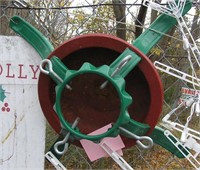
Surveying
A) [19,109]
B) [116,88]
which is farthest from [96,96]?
[19,109]

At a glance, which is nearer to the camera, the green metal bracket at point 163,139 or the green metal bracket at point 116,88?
the green metal bracket at point 116,88

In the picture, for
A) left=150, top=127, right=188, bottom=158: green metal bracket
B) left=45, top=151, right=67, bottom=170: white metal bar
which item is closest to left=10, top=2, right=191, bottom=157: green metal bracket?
left=150, top=127, right=188, bottom=158: green metal bracket

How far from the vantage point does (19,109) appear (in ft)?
A: 2.25

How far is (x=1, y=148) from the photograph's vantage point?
69cm

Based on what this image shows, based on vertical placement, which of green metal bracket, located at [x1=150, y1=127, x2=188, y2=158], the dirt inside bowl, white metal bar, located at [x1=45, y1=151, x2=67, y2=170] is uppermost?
the dirt inside bowl

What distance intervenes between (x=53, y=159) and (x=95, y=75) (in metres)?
0.19

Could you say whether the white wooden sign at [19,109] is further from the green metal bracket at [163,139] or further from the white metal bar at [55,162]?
the green metal bracket at [163,139]

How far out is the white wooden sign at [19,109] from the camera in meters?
0.67

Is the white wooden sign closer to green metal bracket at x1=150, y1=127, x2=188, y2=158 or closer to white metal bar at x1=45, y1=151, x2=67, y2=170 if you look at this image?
white metal bar at x1=45, y1=151, x2=67, y2=170

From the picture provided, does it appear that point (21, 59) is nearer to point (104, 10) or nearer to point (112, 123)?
point (112, 123)

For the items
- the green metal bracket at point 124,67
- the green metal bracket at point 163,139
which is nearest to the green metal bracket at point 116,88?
the green metal bracket at point 124,67

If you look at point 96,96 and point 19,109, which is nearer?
point 96,96

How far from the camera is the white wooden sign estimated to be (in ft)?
2.21

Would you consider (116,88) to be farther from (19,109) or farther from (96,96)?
(19,109)
